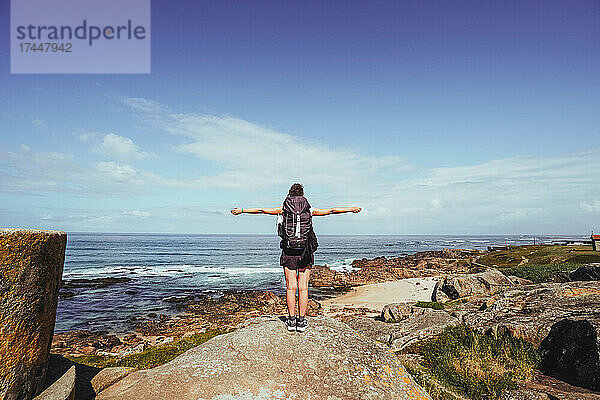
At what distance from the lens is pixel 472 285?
77.5ft

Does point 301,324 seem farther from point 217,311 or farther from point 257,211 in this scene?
point 217,311

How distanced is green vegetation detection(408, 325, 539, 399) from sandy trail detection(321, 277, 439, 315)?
60.2ft

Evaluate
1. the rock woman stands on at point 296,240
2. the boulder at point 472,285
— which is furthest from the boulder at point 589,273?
the rock woman stands on at point 296,240

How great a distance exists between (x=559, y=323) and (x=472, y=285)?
15387 mm

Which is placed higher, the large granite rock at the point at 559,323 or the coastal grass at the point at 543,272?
the large granite rock at the point at 559,323

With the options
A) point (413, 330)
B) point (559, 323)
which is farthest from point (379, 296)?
point (559, 323)

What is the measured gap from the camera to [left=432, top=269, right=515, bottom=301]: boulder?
74.6 feet

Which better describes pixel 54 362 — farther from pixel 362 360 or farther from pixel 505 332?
pixel 505 332

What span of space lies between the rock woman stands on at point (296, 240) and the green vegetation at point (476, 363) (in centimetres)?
355

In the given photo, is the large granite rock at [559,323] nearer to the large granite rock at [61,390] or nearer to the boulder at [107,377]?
the boulder at [107,377]

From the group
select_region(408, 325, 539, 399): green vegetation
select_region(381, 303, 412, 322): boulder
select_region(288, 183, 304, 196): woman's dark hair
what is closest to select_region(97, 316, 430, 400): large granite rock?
select_region(408, 325, 539, 399): green vegetation

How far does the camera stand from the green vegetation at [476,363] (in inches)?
313

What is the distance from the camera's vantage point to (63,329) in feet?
81.0

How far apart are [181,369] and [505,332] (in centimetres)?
907
